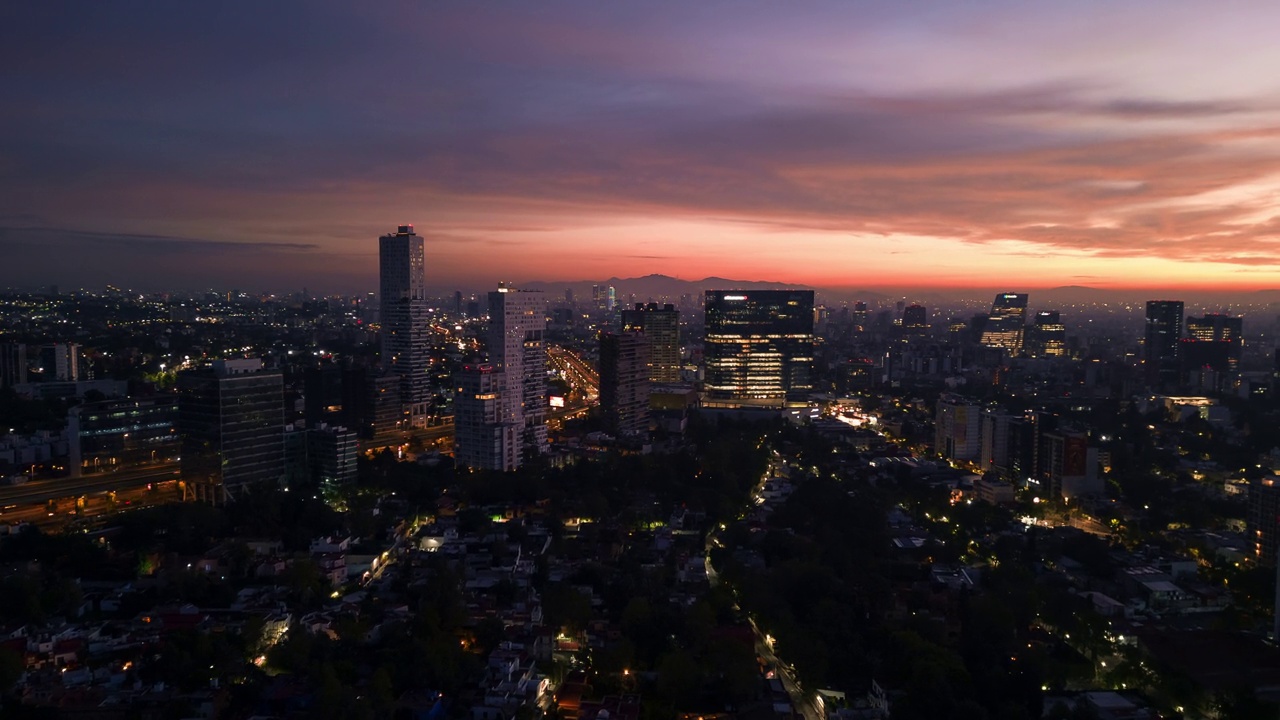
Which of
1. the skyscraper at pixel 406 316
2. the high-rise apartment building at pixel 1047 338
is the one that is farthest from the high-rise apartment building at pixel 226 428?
the high-rise apartment building at pixel 1047 338

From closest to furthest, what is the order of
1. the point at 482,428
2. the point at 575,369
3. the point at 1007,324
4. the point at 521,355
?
the point at 482,428 → the point at 521,355 → the point at 575,369 → the point at 1007,324

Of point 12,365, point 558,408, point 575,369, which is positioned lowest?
point 558,408

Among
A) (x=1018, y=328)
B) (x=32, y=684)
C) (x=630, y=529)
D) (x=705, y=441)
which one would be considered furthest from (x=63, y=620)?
(x=1018, y=328)

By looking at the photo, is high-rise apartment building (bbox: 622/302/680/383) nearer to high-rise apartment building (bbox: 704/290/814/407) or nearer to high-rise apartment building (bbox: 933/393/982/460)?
high-rise apartment building (bbox: 704/290/814/407)

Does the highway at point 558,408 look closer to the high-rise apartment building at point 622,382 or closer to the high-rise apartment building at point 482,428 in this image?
the high-rise apartment building at point 622,382

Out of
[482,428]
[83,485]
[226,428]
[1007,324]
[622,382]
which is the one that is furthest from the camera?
[1007,324]

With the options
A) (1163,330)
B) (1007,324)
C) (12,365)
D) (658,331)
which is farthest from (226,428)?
(1007,324)

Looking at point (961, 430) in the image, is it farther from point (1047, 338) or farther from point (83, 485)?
point (1047, 338)

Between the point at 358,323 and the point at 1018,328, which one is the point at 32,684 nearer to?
the point at 358,323
